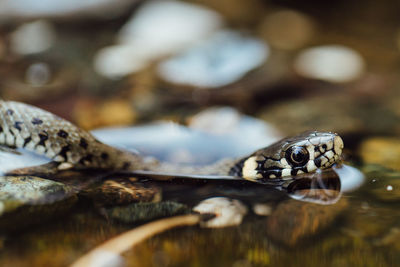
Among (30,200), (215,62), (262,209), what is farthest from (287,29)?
(30,200)

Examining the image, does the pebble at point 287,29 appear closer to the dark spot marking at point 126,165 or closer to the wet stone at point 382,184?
the wet stone at point 382,184

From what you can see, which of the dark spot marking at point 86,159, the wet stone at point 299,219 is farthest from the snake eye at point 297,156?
the dark spot marking at point 86,159

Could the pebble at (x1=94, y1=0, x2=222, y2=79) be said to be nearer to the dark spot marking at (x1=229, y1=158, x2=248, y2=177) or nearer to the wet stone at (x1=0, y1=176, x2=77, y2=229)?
the dark spot marking at (x1=229, y1=158, x2=248, y2=177)

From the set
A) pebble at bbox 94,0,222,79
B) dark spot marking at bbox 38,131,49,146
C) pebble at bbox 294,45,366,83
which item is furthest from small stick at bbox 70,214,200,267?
pebble at bbox 294,45,366,83

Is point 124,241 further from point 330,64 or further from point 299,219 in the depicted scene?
point 330,64

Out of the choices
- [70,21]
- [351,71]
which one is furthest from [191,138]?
[70,21]

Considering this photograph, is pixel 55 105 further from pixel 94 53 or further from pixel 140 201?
pixel 140 201
